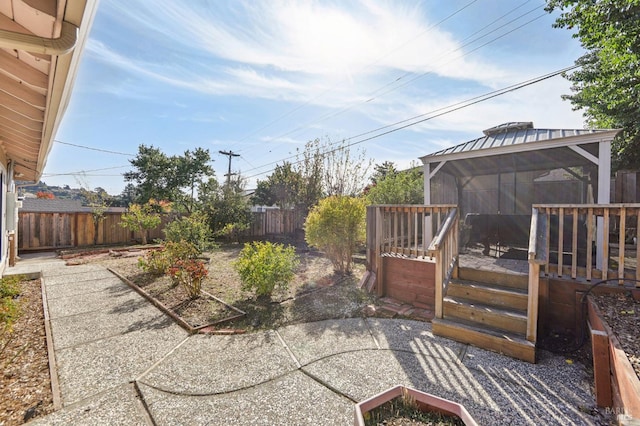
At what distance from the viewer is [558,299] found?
3.36m

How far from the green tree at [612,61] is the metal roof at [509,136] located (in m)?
1.90

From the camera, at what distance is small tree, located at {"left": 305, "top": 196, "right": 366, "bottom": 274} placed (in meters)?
6.00

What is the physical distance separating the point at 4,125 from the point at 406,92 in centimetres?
1041

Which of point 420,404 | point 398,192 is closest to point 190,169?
point 398,192

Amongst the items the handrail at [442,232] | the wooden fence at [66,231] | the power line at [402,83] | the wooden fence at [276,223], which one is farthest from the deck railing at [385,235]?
the wooden fence at [66,231]

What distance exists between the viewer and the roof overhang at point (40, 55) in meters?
1.42

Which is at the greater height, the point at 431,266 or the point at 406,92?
the point at 406,92

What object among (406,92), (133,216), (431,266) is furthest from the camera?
(133,216)

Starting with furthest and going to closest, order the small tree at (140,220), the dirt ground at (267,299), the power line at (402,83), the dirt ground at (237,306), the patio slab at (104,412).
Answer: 1. the small tree at (140,220)
2. the power line at (402,83)
3. the dirt ground at (267,299)
4. the dirt ground at (237,306)
5. the patio slab at (104,412)

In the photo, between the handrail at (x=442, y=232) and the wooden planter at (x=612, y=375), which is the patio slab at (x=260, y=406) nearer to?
the wooden planter at (x=612, y=375)

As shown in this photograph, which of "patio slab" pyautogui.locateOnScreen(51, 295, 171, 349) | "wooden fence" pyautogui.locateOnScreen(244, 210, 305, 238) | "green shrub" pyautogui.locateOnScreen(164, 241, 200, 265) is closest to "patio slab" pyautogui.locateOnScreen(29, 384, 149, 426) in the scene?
"patio slab" pyautogui.locateOnScreen(51, 295, 171, 349)

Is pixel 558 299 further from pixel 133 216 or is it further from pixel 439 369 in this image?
pixel 133 216

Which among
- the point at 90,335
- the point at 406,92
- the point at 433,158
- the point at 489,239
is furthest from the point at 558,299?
the point at 406,92

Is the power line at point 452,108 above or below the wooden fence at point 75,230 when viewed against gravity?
above
